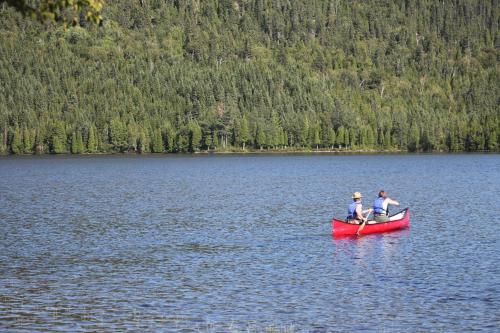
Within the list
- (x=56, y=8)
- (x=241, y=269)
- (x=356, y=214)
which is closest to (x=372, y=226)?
(x=356, y=214)

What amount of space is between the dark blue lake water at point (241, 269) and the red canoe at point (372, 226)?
2.43 ft

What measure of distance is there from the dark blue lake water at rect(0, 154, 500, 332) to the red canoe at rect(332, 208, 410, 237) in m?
0.74

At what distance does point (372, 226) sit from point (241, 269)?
15561 mm

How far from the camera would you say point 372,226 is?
53062 millimetres

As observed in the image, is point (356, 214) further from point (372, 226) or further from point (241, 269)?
point (241, 269)

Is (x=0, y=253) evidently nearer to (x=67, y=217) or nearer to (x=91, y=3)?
(x=67, y=217)

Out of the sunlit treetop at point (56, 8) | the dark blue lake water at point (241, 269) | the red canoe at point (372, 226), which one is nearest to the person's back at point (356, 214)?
the red canoe at point (372, 226)

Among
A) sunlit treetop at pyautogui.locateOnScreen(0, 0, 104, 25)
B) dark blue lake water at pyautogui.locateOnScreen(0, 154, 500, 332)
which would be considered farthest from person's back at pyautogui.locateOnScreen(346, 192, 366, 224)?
sunlit treetop at pyautogui.locateOnScreen(0, 0, 104, 25)

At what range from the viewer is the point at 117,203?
276 feet

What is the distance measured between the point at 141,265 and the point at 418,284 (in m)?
14.8

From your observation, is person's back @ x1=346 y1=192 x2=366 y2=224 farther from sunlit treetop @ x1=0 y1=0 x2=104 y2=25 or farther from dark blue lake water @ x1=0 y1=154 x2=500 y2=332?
sunlit treetop @ x1=0 y1=0 x2=104 y2=25

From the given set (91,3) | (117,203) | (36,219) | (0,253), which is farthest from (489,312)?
(117,203)

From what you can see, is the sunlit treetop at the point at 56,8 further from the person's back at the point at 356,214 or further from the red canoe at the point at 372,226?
the person's back at the point at 356,214

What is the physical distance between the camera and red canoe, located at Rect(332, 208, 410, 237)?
2035 inches
